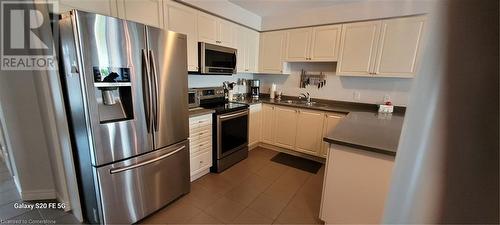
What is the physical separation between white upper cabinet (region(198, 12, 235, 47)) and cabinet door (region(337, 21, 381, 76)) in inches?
61.3

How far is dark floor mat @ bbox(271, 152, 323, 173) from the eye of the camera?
112 inches

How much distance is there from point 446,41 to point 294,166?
2801mm

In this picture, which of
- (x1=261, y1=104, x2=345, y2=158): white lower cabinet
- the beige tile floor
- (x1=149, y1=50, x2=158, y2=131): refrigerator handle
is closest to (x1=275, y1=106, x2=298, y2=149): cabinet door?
(x1=261, y1=104, x2=345, y2=158): white lower cabinet

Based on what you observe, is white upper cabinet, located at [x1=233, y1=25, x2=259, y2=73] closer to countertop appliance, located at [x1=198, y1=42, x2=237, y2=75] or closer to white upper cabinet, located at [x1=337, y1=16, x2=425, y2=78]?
countertop appliance, located at [x1=198, y1=42, x2=237, y2=75]

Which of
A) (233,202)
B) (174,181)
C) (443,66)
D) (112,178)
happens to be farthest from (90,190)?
(443,66)

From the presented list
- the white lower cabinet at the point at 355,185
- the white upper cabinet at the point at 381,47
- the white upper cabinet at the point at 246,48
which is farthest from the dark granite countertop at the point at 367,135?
the white upper cabinet at the point at 246,48

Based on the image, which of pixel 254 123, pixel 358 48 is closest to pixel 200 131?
pixel 254 123

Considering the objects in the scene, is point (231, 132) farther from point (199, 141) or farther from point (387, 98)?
point (387, 98)

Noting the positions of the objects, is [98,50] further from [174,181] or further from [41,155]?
[174,181]

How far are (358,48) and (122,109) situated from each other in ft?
9.07

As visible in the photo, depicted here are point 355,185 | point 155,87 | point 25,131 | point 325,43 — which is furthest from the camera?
point 325,43

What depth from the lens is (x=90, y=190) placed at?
4.96 ft

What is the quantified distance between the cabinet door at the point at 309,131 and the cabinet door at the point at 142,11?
2.15 meters

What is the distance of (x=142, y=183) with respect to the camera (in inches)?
65.9
